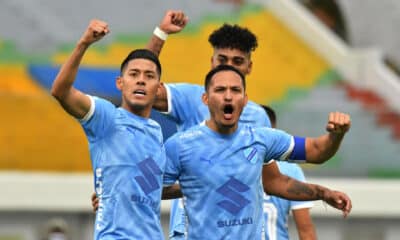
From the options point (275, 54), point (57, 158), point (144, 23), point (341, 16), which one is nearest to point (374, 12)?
point (341, 16)

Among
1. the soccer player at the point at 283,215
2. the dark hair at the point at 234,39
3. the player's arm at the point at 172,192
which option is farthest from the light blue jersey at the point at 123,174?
the soccer player at the point at 283,215

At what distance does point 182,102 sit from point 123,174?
1256mm

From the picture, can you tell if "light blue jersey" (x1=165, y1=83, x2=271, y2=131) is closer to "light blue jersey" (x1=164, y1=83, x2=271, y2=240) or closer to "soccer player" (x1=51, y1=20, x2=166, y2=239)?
"light blue jersey" (x1=164, y1=83, x2=271, y2=240)

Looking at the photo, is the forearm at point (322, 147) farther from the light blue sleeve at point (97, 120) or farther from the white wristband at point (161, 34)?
the white wristband at point (161, 34)

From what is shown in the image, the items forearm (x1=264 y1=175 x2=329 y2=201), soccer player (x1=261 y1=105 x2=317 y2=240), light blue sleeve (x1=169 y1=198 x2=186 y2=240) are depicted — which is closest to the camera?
forearm (x1=264 y1=175 x2=329 y2=201)

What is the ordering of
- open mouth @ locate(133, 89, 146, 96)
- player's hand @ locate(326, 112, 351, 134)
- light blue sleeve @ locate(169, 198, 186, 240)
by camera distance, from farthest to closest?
light blue sleeve @ locate(169, 198, 186, 240), open mouth @ locate(133, 89, 146, 96), player's hand @ locate(326, 112, 351, 134)

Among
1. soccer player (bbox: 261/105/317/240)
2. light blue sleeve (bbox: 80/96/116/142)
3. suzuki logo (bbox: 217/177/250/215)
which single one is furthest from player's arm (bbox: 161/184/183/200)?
soccer player (bbox: 261/105/317/240)

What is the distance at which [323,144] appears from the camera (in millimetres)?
5824

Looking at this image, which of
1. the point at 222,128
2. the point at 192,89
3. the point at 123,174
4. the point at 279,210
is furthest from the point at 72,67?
the point at 279,210

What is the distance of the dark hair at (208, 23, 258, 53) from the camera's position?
6.68 metres

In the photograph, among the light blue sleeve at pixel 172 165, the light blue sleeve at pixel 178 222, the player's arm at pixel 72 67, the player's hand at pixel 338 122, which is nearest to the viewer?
the player's arm at pixel 72 67

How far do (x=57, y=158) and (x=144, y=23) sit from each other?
939 cm

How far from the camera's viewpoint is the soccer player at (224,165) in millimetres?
5695

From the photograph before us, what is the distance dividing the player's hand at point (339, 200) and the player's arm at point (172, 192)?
2.68ft
